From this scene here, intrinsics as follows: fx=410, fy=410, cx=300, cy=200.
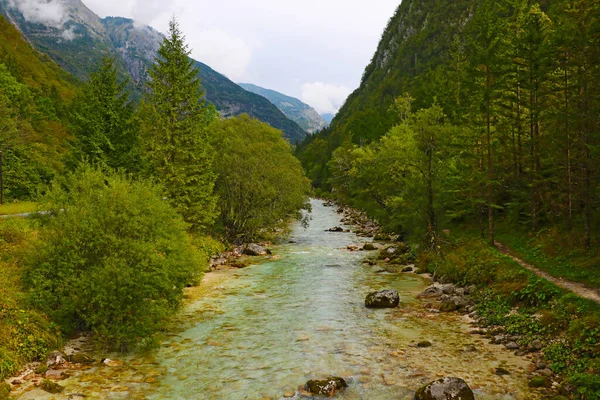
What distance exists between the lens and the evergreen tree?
33.8 m

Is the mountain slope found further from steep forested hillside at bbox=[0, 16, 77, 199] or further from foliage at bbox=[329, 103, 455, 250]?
steep forested hillside at bbox=[0, 16, 77, 199]

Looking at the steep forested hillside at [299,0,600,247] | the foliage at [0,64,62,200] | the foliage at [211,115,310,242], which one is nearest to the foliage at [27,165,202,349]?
the steep forested hillside at [299,0,600,247]

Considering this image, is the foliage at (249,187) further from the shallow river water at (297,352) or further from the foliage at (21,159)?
the foliage at (21,159)

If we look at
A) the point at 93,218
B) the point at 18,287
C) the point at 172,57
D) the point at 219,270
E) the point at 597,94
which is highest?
the point at 172,57

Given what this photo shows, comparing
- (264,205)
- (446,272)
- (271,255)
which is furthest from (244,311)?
(264,205)

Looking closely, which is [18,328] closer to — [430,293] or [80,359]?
[80,359]

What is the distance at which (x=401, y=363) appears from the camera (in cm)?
1500

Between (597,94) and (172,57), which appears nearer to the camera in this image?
(597,94)

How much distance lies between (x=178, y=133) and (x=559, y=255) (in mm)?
28246

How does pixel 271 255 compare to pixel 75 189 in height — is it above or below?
below

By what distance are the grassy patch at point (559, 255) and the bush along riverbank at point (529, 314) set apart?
1.47 meters

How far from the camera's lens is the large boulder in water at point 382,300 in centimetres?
2231

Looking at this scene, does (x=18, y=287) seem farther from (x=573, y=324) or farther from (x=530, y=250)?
(x=530, y=250)

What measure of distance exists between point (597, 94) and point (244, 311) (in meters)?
21.4
